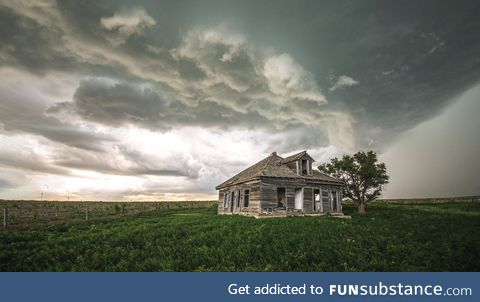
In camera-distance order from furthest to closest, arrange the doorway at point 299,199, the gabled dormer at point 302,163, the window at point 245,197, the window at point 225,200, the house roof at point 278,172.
Answer: the window at point 225,200 < the gabled dormer at point 302,163 < the window at point 245,197 < the doorway at point 299,199 < the house roof at point 278,172

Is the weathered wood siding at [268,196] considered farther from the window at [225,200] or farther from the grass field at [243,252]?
the grass field at [243,252]

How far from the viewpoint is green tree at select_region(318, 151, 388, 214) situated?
1268 inches

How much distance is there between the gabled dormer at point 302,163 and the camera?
25.3 metres

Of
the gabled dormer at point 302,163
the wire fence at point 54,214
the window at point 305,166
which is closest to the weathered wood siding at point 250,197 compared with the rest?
the gabled dormer at point 302,163

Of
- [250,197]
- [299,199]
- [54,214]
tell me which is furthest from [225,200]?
[54,214]

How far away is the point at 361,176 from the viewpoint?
3272 cm

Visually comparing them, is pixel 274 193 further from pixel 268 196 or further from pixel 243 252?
pixel 243 252

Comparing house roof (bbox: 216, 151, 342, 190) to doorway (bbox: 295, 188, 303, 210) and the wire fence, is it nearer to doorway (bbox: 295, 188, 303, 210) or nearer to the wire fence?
doorway (bbox: 295, 188, 303, 210)

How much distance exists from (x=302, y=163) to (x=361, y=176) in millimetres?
11810

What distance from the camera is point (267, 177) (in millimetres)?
22578

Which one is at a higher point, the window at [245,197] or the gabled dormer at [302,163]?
the gabled dormer at [302,163]

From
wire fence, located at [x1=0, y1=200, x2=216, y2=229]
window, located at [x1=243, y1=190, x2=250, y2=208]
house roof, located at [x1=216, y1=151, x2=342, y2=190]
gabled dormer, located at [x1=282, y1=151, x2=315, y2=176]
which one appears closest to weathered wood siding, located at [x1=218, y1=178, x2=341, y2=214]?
window, located at [x1=243, y1=190, x2=250, y2=208]
